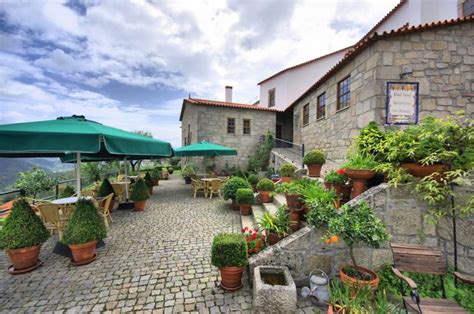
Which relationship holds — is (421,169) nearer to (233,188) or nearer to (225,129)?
(233,188)

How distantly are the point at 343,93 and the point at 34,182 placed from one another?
41.9ft

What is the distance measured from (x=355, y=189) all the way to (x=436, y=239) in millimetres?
1179

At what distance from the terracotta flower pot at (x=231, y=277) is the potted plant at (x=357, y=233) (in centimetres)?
129

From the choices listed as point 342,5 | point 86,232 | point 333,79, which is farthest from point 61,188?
point 342,5

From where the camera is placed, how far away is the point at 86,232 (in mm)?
3168

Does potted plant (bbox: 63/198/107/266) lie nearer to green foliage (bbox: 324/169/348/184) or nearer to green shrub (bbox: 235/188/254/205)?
green shrub (bbox: 235/188/254/205)

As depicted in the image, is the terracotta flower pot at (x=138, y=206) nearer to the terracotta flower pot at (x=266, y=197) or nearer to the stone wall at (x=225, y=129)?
the terracotta flower pot at (x=266, y=197)

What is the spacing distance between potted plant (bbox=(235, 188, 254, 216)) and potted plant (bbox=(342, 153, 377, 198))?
301cm

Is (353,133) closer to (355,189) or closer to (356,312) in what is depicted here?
(355,189)

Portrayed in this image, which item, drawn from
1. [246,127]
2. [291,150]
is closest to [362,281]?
[291,150]

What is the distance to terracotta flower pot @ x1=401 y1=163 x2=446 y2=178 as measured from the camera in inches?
99.5

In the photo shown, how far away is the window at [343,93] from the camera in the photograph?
6.86m

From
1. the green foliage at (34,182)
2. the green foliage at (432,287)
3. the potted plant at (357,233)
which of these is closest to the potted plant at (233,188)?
the potted plant at (357,233)

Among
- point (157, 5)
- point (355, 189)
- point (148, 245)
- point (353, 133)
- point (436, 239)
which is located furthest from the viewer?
point (353, 133)
